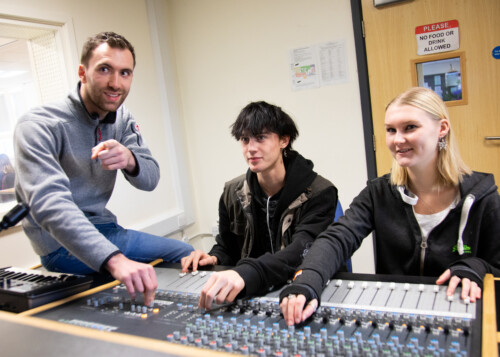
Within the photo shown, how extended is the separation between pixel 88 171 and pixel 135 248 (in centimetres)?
34

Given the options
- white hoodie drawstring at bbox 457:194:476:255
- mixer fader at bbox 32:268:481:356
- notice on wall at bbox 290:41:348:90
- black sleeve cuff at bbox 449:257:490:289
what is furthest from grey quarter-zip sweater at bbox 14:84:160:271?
notice on wall at bbox 290:41:348:90

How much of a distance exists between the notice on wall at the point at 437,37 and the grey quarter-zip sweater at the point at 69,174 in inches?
79.1

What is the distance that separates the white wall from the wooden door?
0.50ft

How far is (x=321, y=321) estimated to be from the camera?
95cm

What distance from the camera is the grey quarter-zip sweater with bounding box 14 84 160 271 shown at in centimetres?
126

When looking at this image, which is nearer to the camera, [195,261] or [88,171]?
[195,261]

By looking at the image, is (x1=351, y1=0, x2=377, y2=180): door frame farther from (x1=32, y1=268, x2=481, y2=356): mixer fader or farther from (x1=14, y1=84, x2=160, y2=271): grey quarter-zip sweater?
(x1=32, y1=268, x2=481, y2=356): mixer fader

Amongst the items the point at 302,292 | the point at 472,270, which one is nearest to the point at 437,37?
the point at 472,270

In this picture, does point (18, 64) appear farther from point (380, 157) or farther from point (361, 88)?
point (380, 157)

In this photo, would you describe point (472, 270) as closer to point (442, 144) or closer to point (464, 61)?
point (442, 144)

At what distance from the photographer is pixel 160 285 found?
129 centimetres

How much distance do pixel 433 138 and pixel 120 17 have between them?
2616 millimetres

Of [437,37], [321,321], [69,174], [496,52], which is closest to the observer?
[321,321]

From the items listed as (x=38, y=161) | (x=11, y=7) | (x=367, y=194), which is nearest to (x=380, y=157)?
(x=367, y=194)
